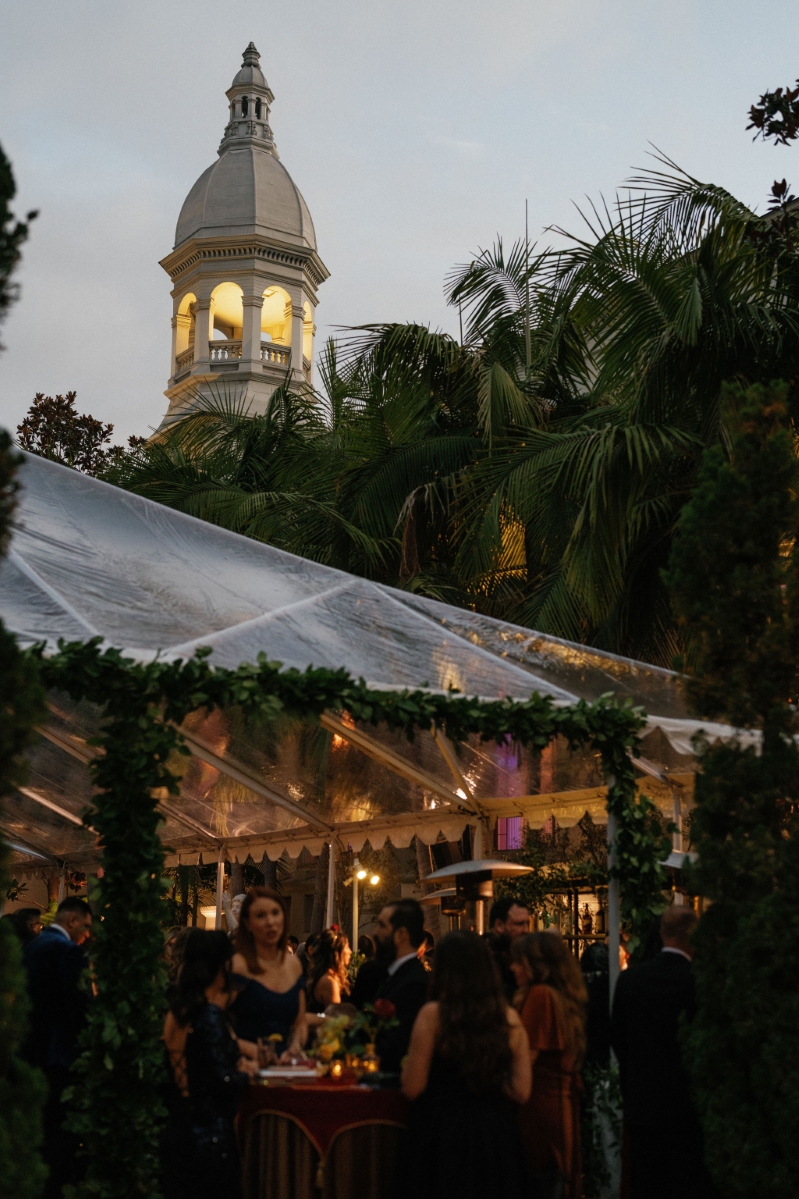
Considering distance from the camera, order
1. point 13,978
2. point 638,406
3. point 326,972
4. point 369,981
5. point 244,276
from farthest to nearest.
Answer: point 244,276 < point 638,406 < point 326,972 < point 369,981 < point 13,978

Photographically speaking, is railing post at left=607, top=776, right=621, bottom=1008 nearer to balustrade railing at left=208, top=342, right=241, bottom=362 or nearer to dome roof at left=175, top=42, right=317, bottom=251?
balustrade railing at left=208, top=342, right=241, bottom=362

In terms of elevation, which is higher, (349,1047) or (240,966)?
(240,966)

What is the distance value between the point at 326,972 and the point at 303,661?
137 inches

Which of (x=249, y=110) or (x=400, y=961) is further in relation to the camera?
(x=249, y=110)

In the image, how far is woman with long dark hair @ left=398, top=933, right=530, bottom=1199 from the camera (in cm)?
535

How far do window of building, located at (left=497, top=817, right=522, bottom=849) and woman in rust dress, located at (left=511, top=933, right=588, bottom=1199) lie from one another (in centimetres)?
1143

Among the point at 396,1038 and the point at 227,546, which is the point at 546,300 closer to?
the point at 227,546

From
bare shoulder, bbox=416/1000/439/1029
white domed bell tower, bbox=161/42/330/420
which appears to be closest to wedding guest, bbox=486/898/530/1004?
bare shoulder, bbox=416/1000/439/1029

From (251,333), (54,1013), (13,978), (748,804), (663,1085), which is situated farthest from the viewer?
(251,333)

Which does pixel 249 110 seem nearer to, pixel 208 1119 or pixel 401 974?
pixel 401 974

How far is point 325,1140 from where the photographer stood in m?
6.16

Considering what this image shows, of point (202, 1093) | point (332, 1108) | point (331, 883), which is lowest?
point (332, 1108)

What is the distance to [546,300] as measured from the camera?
1384 cm

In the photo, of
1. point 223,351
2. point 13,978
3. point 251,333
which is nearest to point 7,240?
point 13,978
